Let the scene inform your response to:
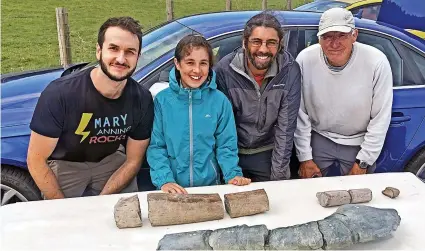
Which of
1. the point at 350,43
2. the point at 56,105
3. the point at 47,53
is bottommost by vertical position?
the point at 47,53

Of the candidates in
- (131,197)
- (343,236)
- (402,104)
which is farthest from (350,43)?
(131,197)

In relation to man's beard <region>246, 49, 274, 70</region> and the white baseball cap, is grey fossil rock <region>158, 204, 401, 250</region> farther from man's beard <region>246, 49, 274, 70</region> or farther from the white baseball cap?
the white baseball cap

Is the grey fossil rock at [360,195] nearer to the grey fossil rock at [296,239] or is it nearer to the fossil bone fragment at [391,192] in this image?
the fossil bone fragment at [391,192]

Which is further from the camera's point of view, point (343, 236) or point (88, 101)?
point (88, 101)

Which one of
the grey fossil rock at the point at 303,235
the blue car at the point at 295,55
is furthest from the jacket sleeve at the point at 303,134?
the grey fossil rock at the point at 303,235

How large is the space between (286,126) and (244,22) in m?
1.09

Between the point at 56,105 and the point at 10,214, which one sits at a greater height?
the point at 56,105

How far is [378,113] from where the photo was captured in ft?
10.3

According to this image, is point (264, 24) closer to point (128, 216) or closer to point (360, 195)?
point (360, 195)

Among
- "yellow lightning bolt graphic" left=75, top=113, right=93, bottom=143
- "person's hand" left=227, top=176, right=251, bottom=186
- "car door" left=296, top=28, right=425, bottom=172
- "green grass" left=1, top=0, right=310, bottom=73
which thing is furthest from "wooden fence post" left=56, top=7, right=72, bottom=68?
"person's hand" left=227, top=176, right=251, bottom=186

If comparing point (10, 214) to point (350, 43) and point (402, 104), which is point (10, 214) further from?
point (402, 104)

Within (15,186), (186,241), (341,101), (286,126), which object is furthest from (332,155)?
(15,186)

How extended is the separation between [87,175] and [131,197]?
0.74 meters

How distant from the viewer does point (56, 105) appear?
2461 mm
